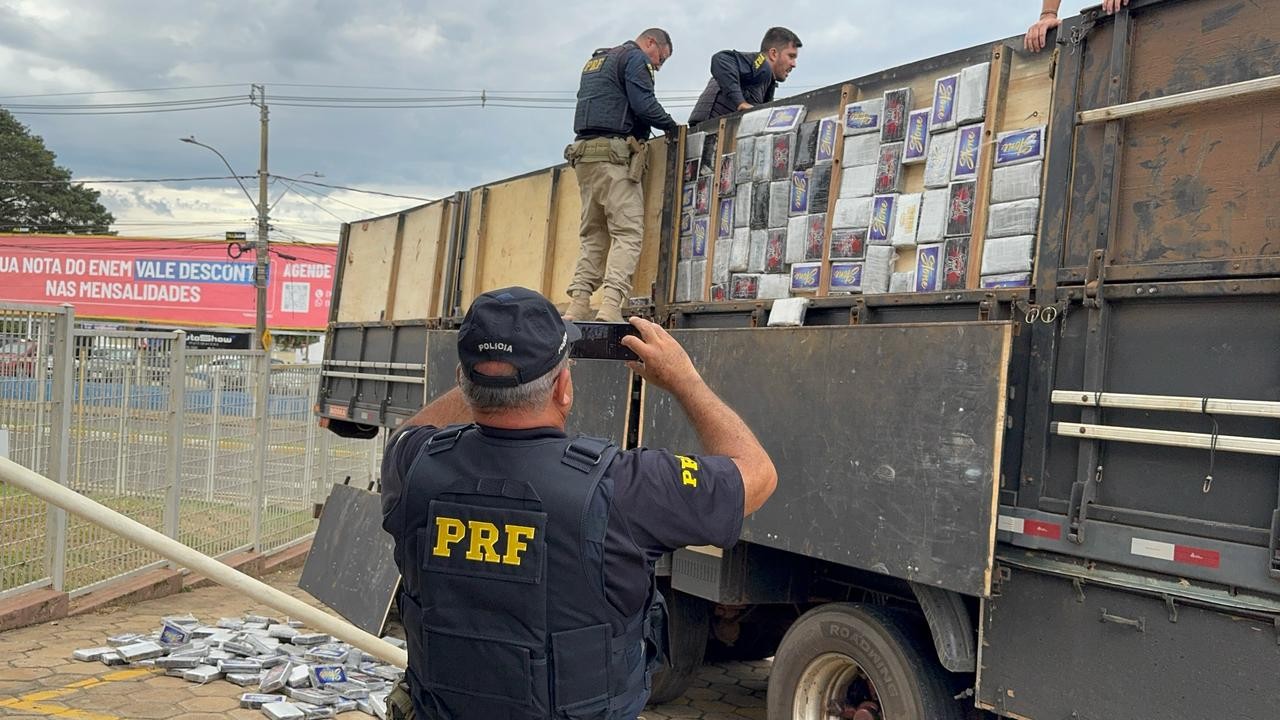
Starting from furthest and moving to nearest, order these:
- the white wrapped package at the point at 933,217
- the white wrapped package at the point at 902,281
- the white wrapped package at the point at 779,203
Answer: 1. the white wrapped package at the point at 779,203
2. the white wrapped package at the point at 902,281
3. the white wrapped package at the point at 933,217

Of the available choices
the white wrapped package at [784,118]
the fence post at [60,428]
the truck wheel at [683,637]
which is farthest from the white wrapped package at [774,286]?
the fence post at [60,428]

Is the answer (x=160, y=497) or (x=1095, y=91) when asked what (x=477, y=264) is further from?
(x=1095, y=91)

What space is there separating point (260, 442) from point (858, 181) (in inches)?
273

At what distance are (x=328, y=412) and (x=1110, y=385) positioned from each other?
7.07 m

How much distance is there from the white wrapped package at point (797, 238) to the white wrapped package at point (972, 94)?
88 cm

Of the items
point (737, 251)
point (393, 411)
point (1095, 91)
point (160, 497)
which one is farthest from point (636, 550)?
point (160, 497)

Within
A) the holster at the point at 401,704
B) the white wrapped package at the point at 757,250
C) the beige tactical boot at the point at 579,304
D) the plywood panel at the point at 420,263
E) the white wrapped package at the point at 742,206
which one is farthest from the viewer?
the plywood panel at the point at 420,263

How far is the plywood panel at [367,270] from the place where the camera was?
8.63 meters

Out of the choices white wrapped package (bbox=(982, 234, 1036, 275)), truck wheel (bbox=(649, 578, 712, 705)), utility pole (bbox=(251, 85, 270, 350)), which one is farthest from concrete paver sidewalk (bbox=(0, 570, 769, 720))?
utility pole (bbox=(251, 85, 270, 350))

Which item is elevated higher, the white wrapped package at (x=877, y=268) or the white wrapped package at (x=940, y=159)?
the white wrapped package at (x=940, y=159)

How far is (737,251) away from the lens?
5074mm

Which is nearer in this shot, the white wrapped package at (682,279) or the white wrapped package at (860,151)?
the white wrapped package at (860,151)

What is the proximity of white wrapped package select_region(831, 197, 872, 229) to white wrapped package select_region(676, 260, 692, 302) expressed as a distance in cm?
106

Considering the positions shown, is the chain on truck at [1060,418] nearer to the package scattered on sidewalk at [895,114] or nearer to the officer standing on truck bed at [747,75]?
the package scattered on sidewalk at [895,114]
